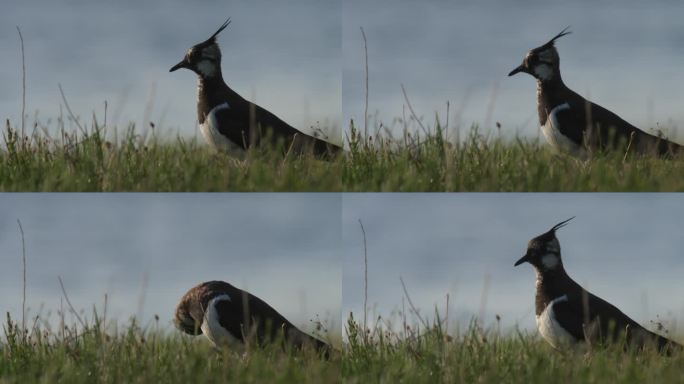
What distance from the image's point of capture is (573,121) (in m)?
7.71

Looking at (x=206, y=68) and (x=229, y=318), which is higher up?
(x=206, y=68)

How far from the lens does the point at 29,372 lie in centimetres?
633

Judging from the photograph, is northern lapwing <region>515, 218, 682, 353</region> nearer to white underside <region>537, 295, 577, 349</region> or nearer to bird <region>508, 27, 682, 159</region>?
white underside <region>537, 295, 577, 349</region>

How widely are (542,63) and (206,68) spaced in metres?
2.47

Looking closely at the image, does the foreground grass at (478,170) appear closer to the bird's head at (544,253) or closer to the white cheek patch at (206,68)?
the bird's head at (544,253)

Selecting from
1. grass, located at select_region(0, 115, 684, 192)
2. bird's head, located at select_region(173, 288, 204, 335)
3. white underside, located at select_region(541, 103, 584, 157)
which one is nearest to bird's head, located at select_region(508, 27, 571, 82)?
white underside, located at select_region(541, 103, 584, 157)

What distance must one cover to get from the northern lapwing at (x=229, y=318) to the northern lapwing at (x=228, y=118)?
101 cm

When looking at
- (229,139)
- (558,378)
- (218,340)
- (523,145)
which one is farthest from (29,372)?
(523,145)

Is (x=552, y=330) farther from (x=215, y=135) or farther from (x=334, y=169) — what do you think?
(x=215, y=135)

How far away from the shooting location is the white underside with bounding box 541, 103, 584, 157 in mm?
7445

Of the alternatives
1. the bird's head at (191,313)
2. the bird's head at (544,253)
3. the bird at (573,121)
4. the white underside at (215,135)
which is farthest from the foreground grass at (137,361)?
the bird at (573,121)

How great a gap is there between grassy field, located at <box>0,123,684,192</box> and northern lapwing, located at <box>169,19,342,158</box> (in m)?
0.27

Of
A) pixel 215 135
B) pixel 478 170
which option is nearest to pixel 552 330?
pixel 478 170

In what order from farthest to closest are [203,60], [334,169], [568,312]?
[203,60] < [568,312] < [334,169]
